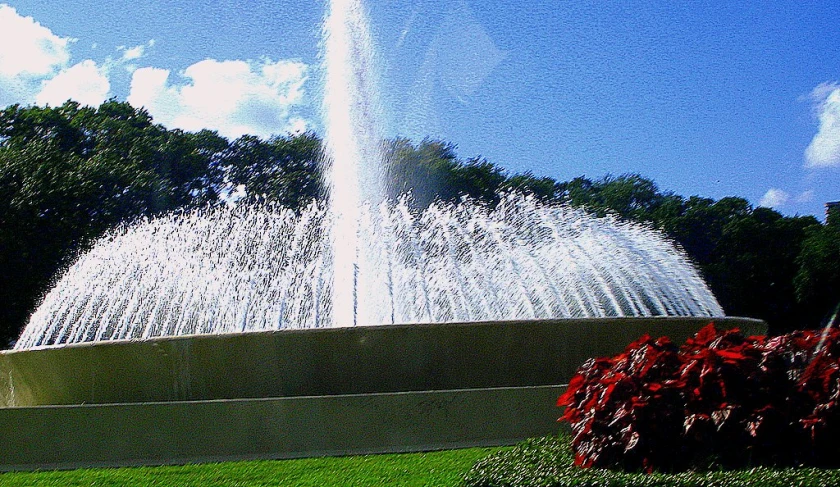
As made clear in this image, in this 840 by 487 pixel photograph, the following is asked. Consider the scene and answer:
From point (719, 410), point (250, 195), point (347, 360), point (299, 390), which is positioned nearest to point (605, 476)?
point (719, 410)

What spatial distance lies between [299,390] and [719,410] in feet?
13.2

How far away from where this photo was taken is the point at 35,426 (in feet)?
26.8

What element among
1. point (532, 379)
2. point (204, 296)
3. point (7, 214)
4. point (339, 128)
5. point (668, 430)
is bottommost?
point (668, 430)

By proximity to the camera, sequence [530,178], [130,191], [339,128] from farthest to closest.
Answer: [530,178], [130,191], [339,128]

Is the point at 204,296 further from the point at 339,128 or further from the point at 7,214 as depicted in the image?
the point at 7,214

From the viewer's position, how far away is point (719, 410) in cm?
605

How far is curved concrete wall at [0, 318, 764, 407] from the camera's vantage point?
341 inches

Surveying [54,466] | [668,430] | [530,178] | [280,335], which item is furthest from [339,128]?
[530,178]

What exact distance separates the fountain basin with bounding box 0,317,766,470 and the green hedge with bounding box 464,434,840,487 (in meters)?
1.61

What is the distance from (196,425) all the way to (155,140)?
94.0 ft

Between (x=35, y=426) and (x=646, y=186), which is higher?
(x=646, y=186)

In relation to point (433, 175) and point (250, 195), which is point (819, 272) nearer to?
point (433, 175)

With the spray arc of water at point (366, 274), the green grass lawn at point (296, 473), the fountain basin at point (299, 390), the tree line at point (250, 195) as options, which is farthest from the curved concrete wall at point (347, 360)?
the tree line at point (250, 195)

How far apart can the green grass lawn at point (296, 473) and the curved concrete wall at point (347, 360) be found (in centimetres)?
115
